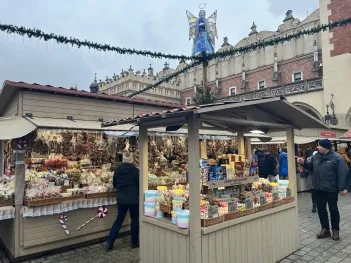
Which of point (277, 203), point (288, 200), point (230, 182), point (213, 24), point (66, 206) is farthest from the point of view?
point (213, 24)

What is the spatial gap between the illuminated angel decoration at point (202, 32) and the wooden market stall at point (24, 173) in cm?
446

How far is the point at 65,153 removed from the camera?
7.39m

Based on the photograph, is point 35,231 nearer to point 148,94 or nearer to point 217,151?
point 217,151

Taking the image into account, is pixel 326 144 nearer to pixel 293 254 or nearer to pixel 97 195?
pixel 293 254

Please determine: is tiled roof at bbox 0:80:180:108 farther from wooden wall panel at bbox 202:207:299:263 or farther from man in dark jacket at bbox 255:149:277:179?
wooden wall panel at bbox 202:207:299:263

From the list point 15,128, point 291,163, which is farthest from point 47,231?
point 291,163

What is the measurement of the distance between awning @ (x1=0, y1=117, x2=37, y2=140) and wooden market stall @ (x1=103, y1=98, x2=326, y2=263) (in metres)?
1.80

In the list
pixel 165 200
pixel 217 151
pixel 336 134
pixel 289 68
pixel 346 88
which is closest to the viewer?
pixel 165 200

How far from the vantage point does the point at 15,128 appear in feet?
15.8

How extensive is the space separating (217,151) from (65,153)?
6097 millimetres

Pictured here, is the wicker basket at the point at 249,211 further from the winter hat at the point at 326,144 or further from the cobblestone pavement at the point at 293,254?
the winter hat at the point at 326,144

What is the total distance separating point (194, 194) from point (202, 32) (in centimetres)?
817

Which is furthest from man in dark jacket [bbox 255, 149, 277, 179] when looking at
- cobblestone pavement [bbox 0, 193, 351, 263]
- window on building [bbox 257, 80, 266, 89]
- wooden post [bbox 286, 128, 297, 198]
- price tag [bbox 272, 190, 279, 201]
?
window on building [bbox 257, 80, 266, 89]

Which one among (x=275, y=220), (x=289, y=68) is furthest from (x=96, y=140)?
(x=289, y=68)
